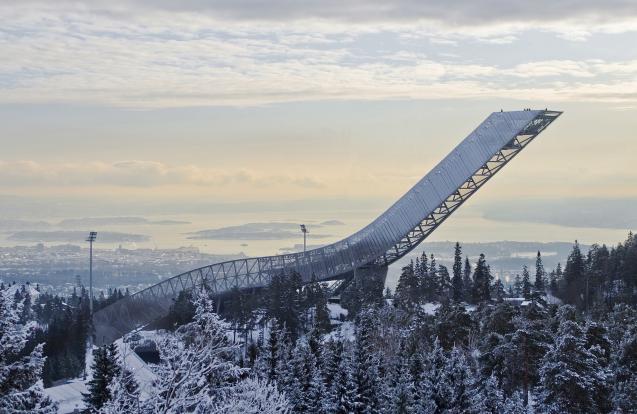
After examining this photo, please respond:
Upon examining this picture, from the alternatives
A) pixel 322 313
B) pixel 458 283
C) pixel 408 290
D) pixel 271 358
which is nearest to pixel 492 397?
pixel 271 358

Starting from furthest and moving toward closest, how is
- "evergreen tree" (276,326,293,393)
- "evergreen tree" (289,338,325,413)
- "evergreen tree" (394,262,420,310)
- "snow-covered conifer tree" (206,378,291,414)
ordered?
"evergreen tree" (394,262,420,310) → "evergreen tree" (276,326,293,393) → "evergreen tree" (289,338,325,413) → "snow-covered conifer tree" (206,378,291,414)

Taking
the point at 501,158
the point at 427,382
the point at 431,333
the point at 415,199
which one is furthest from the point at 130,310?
the point at 427,382

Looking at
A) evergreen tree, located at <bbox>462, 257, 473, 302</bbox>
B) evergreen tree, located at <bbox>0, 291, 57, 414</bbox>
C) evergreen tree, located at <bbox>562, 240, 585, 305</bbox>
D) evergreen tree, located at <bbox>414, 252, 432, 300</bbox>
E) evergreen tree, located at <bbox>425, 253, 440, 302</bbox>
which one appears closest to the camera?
evergreen tree, located at <bbox>0, 291, 57, 414</bbox>

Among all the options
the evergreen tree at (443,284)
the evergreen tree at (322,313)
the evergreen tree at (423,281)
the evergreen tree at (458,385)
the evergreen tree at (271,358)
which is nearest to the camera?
the evergreen tree at (458,385)

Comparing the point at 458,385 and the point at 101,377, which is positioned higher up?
the point at 101,377

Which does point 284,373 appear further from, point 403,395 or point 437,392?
point 437,392

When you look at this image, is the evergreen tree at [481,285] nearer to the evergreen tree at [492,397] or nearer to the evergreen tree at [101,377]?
the evergreen tree at [492,397]

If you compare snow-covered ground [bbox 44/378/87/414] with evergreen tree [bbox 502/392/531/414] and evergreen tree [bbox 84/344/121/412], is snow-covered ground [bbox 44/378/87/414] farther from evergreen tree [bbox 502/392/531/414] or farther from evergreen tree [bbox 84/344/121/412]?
evergreen tree [bbox 502/392/531/414]

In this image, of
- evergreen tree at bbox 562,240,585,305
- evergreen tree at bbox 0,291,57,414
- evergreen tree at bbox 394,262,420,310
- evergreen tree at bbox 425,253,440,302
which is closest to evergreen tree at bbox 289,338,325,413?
evergreen tree at bbox 0,291,57,414

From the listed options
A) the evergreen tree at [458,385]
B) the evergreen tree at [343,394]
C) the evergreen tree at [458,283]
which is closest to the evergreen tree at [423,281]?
the evergreen tree at [458,283]

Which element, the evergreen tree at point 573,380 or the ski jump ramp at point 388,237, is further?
the ski jump ramp at point 388,237
